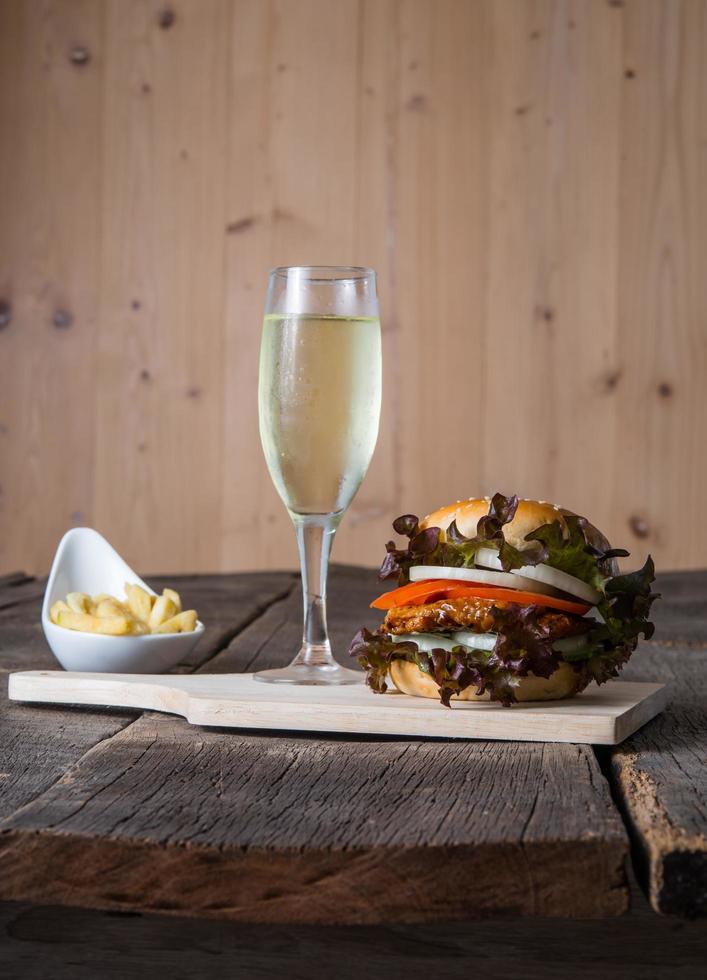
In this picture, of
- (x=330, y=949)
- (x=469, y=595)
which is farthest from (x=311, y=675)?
(x=330, y=949)

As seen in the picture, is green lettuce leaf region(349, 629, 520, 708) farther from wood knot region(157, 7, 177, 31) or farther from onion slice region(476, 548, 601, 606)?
wood knot region(157, 7, 177, 31)

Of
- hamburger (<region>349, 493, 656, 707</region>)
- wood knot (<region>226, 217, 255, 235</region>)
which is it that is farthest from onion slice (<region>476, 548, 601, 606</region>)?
wood knot (<region>226, 217, 255, 235</region>)

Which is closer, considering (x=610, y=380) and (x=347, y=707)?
(x=347, y=707)

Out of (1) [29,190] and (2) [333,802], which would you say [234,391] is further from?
(2) [333,802]

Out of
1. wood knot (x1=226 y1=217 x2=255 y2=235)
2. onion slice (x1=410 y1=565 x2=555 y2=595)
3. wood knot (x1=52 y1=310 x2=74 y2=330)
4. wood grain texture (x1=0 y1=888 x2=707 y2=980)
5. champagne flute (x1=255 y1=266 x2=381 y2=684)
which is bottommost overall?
wood grain texture (x1=0 y1=888 x2=707 y2=980)

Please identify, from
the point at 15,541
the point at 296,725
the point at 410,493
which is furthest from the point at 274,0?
the point at 296,725

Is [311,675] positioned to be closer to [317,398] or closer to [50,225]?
[317,398]
